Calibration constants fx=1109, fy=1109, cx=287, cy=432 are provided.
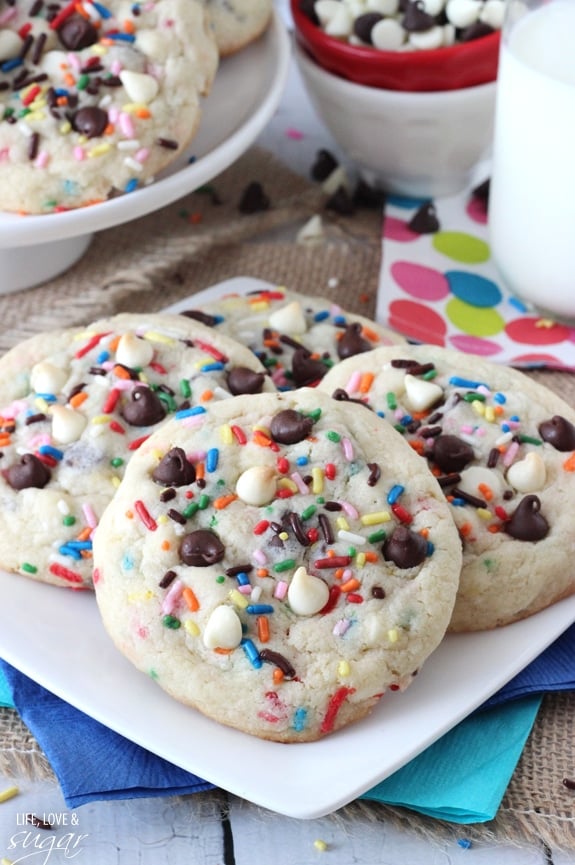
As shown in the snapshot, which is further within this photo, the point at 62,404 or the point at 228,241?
the point at 228,241

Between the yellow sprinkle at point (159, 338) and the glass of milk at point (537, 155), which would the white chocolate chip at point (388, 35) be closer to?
the glass of milk at point (537, 155)

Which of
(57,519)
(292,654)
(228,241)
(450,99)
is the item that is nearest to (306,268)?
(228,241)

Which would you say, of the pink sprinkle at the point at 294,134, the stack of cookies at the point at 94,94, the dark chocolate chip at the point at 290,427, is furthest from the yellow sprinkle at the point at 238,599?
the pink sprinkle at the point at 294,134

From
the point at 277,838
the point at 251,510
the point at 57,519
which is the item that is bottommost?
the point at 277,838

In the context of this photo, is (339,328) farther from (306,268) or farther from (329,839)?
(329,839)

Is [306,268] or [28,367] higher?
[28,367]

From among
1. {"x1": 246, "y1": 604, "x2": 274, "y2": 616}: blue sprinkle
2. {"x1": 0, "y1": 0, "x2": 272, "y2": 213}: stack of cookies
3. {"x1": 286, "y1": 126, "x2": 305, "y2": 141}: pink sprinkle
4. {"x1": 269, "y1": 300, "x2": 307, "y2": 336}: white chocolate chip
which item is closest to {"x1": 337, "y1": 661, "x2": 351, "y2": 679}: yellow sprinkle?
{"x1": 246, "y1": 604, "x2": 274, "y2": 616}: blue sprinkle
